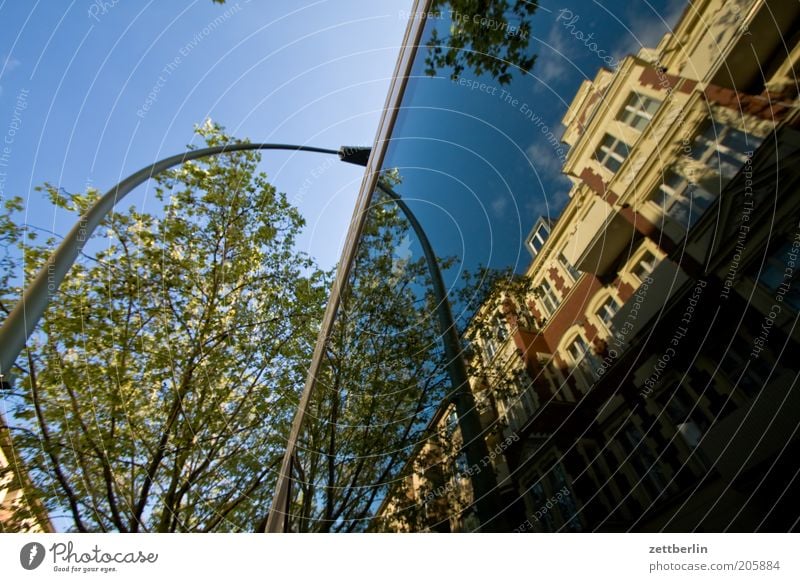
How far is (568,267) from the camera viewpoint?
7.77ft

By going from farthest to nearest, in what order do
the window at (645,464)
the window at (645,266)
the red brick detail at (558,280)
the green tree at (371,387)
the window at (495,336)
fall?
the green tree at (371,387) < the window at (495,336) < the red brick detail at (558,280) < the window at (645,266) < the window at (645,464)

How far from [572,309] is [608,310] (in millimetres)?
210

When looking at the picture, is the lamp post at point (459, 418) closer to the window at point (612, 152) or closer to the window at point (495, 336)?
the window at point (495, 336)

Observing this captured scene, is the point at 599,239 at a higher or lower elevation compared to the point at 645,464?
higher

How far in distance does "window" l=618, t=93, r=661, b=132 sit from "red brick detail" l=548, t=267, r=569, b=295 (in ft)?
3.54

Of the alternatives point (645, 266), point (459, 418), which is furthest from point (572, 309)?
point (459, 418)

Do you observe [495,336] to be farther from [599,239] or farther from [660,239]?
[660,239]

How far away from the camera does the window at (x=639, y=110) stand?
89.3 inches

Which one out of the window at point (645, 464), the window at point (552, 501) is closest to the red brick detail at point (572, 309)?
the window at point (645, 464)

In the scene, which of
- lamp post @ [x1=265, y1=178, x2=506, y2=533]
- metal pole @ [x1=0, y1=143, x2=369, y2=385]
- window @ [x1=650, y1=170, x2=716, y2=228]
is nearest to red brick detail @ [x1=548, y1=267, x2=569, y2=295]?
window @ [x1=650, y1=170, x2=716, y2=228]

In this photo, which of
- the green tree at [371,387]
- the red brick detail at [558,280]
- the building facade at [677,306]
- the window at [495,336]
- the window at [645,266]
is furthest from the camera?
the green tree at [371,387]

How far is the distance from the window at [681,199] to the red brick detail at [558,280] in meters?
0.72

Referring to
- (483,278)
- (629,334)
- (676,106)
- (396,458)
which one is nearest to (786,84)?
(676,106)
